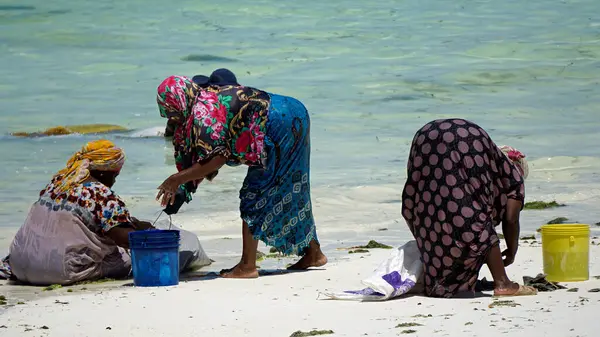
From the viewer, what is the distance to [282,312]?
523cm

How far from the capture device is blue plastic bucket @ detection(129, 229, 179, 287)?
621cm

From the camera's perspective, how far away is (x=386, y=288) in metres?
5.41

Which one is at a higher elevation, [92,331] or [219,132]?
[219,132]

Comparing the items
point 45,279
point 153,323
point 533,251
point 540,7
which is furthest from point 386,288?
point 540,7

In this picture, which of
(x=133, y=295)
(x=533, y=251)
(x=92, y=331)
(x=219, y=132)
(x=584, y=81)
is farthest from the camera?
(x=584, y=81)

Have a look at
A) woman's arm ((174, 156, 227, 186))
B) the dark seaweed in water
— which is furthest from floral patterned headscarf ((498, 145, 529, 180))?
the dark seaweed in water

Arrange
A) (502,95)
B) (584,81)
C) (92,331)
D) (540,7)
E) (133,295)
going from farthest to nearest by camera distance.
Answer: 1. (540,7)
2. (584,81)
3. (502,95)
4. (133,295)
5. (92,331)

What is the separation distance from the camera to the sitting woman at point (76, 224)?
6.43 metres

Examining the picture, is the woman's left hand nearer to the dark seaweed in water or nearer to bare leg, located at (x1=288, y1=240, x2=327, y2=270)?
bare leg, located at (x1=288, y1=240, x2=327, y2=270)

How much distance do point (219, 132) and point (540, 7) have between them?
74.9 ft

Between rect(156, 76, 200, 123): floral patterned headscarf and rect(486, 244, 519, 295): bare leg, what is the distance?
2035 mm

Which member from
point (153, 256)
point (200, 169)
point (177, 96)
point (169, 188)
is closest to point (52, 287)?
point (153, 256)

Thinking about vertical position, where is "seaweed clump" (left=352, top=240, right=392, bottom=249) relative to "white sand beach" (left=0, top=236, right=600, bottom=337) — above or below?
below

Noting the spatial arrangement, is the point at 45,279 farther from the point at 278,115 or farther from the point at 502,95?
the point at 502,95
